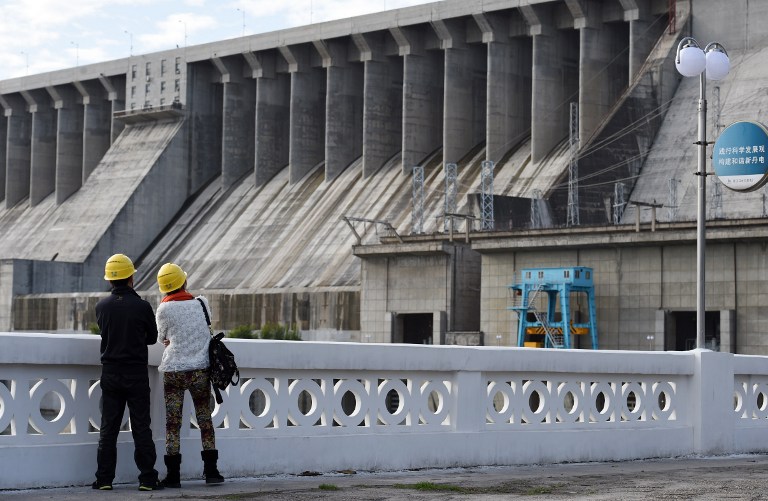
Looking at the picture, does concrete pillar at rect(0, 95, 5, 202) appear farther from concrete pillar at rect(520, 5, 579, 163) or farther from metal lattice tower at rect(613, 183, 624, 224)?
metal lattice tower at rect(613, 183, 624, 224)

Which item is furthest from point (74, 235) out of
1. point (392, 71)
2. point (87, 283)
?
point (392, 71)

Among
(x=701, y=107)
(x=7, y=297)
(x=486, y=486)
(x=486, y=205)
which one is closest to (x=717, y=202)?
(x=486, y=205)

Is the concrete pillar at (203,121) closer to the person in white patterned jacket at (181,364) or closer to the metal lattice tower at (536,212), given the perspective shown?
the metal lattice tower at (536,212)

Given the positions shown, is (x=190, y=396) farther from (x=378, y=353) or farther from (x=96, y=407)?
(x=378, y=353)

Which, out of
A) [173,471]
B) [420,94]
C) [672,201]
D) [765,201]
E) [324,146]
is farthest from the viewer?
[324,146]

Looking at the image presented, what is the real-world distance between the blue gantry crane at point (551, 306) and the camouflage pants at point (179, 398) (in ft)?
128

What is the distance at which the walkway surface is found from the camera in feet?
38.1

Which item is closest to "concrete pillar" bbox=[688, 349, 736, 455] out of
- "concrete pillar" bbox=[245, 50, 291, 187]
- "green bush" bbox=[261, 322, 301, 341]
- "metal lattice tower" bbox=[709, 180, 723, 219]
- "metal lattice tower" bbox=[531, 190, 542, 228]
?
"metal lattice tower" bbox=[709, 180, 723, 219]

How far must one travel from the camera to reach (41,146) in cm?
9719

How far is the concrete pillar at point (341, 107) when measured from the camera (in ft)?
255

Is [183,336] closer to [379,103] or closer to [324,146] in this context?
[379,103]

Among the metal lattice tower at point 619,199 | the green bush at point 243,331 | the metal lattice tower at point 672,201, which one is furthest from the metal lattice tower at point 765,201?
the green bush at point 243,331

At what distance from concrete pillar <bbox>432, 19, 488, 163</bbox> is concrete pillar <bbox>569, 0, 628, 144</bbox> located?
26.4ft

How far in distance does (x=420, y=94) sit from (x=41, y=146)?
34416 millimetres
